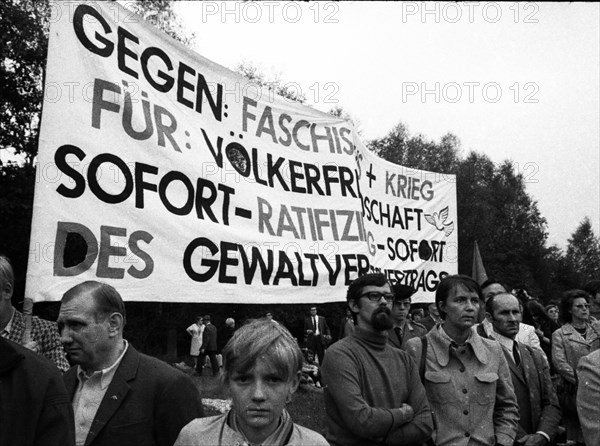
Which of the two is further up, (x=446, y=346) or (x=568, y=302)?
(x=568, y=302)

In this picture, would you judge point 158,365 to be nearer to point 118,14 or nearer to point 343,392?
point 343,392

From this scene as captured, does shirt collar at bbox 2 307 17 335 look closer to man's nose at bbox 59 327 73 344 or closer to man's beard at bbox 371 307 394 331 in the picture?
man's nose at bbox 59 327 73 344

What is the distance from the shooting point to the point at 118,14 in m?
4.36

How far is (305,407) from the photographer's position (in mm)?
10180

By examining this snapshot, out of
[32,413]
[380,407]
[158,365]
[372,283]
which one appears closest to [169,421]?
[158,365]

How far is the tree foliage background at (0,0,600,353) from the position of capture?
1695 centimetres

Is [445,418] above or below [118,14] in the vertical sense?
below

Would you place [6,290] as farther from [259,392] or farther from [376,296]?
[376,296]

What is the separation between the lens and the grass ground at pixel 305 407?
28.4ft

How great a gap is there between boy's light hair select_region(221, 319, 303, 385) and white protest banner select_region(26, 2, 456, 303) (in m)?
1.72

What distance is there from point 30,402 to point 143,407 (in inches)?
36.5

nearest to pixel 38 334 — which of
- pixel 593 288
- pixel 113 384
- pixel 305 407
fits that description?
pixel 113 384

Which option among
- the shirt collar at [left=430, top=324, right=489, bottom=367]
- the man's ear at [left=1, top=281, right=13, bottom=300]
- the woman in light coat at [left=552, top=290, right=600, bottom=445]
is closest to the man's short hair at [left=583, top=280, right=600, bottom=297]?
the woman in light coat at [left=552, top=290, right=600, bottom=445]

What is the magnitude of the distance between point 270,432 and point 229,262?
2556mm
